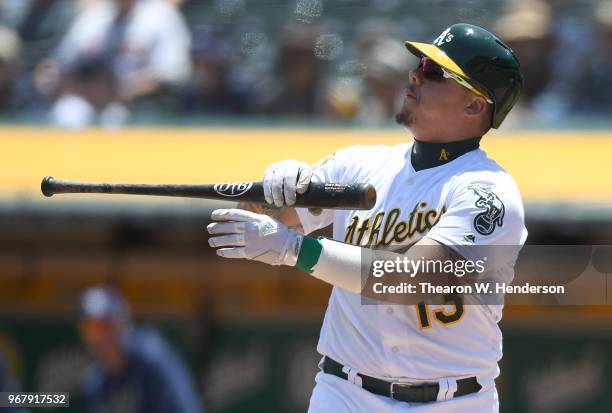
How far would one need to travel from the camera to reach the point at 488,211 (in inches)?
113

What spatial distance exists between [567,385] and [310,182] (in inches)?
138

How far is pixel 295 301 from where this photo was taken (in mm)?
6023

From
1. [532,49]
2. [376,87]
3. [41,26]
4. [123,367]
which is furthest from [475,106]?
[41,26]

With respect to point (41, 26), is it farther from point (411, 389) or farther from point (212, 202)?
point (411, 389)

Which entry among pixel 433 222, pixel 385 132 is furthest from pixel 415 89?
pixel 385 132

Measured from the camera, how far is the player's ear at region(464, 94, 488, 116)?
3104 mm

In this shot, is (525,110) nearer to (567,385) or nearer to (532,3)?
(532,3)

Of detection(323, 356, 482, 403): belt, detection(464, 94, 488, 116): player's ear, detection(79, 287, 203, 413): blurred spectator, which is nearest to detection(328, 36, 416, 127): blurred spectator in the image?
detection(79, 287, 203, 413): blurred spectator

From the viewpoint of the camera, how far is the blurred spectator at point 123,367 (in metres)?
5.52

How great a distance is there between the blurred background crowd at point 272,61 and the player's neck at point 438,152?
3.05 meters

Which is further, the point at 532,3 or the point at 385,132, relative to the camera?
the point at 532,3

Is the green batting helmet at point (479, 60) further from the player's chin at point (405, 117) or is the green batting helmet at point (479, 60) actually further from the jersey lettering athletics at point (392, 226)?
the jersey lettering athletics at point (392, 226)

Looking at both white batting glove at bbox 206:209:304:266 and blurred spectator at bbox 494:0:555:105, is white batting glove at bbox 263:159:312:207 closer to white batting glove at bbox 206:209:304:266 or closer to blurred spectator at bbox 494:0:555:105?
white batting glove at bbox 206:209:304:266

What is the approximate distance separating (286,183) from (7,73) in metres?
4.65
